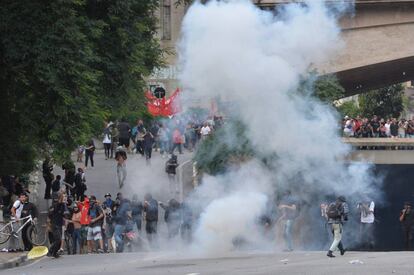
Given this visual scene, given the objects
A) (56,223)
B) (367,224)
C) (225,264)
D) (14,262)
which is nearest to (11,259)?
(14,262)

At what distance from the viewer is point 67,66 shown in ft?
89.7

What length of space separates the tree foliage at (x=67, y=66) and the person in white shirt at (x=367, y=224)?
7166 mm

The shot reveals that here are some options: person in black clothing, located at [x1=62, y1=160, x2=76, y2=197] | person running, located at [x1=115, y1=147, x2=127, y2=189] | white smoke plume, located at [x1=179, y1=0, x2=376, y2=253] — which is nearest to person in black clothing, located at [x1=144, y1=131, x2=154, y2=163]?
person running, located at [x1=115, y1=147, x2=127, y2=189]

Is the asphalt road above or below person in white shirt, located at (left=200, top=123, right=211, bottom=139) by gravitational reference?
below

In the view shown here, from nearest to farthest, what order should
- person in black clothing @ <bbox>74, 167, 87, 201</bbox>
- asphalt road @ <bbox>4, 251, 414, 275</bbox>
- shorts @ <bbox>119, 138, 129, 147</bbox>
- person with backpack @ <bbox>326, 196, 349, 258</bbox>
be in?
asphalt road @ <bbox>4, 251, 414, 275</bbox> < person with backpack @ <bbox>326, 196, 349, 258</bbox> < person in black clothing @ <bbox>74, 167, 87, 201</bbox> < shorts @ <bbox>119, 138, 129, 147</bbox>

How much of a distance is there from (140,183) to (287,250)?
9505mm

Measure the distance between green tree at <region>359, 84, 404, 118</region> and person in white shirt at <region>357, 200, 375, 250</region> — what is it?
38372 millimetres

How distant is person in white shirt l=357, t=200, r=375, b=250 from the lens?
2953cm

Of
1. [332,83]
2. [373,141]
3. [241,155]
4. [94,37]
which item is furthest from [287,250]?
[373,141]

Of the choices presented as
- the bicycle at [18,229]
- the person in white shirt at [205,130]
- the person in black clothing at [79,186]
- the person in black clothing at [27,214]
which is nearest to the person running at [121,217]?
the bicycle at [18,229]

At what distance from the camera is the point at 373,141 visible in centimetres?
4006

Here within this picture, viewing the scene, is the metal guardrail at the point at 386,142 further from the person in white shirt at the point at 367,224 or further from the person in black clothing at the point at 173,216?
the person in black clothing at the point at 173,216

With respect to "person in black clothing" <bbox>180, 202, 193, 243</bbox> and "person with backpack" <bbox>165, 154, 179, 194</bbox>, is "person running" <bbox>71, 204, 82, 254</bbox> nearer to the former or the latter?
"person in black clothing" <bbox>180, 202, 193, 243</bbox>

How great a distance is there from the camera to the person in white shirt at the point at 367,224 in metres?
29.5
